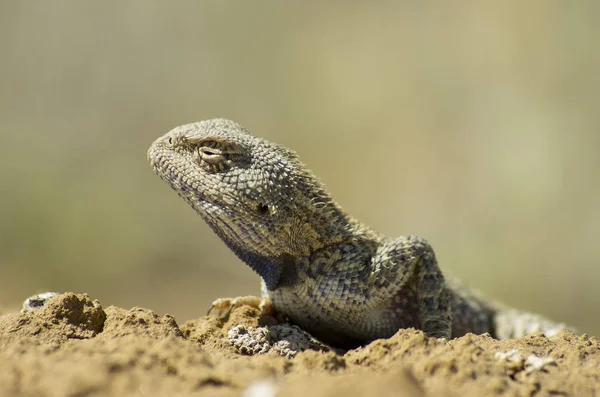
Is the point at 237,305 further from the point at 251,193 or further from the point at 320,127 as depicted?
the point at 320,127

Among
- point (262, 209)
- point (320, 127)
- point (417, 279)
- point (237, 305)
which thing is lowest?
point (237, 305)

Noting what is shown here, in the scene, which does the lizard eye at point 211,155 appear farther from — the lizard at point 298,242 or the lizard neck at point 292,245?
the lizard neck at point 292,245

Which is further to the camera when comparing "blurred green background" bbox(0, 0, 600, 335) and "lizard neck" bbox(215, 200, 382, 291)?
"blurred green background" bbox(0, 0, 600, 335)

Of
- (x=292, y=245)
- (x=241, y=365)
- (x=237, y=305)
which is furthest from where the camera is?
(x=237, y=305)

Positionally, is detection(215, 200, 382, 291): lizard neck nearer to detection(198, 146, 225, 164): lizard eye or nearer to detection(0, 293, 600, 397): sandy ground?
detection(198, 146, 225, 164): lizard eye

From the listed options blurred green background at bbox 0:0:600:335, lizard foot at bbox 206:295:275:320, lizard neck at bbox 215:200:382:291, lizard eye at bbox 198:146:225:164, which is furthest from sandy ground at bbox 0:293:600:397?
blurred green background at bbox 0:0:600:335

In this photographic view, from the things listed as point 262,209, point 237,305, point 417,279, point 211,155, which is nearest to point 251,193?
point 262,209

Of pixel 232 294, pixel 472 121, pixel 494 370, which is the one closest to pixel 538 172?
pixel 472 121
